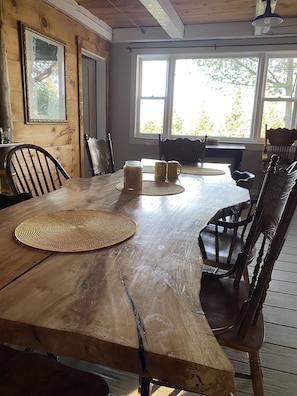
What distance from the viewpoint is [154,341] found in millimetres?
505

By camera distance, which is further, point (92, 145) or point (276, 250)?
point (92, 145)

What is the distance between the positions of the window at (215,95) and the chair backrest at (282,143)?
481 mm

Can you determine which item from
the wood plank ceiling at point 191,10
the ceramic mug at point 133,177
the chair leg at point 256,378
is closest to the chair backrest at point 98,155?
the ceramic mug at point 133,177

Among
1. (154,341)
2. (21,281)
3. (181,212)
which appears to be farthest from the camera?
(181,212)

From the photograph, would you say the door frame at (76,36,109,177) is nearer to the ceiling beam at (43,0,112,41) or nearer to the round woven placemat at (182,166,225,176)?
the ceiling beam at (43,0,112,41)

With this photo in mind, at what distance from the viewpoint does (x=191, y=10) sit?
3.71 meters

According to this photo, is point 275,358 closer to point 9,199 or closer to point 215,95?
point 9,199

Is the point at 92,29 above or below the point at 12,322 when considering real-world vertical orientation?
above

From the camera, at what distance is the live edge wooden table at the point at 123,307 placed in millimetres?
486

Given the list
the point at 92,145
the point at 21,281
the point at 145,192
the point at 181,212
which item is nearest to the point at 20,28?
the point at 92,145

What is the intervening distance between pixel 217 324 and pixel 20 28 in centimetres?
302

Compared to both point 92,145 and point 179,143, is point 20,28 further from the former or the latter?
point 179,143

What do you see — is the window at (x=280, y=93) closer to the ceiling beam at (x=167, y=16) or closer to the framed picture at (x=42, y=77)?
the ceiling beam at (x=167, y=16)

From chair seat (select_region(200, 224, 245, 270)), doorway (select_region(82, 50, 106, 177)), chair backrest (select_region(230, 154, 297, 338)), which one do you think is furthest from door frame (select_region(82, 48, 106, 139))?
chair backrest (select_region(230, 154, 297, 338))
